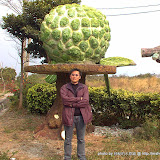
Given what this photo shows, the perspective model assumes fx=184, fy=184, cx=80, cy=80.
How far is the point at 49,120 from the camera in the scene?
4.22 metres

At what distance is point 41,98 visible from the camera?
6.59m

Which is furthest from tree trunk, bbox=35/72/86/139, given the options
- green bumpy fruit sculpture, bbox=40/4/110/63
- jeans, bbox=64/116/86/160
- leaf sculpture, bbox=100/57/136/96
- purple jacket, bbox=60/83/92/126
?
purple jacket, bbox=60/83/92/126

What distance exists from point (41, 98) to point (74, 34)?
11.8ft

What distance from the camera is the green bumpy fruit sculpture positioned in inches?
143

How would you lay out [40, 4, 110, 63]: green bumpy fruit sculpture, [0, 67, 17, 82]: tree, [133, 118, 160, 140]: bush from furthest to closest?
[0, 67, 17, 82]: tree → [133, 118, 160, 140]: bush → [40, 4, 110, 63]: green bumpy fruit sculpture

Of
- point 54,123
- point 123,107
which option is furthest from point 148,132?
point 54,123

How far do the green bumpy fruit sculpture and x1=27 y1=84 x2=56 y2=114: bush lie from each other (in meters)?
2.81

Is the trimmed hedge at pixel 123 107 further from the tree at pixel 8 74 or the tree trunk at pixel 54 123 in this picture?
the tree at pixel 8 74

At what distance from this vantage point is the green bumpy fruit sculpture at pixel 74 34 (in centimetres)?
364

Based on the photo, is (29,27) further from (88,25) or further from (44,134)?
(44,134)

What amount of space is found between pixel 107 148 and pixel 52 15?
2830 millimetres

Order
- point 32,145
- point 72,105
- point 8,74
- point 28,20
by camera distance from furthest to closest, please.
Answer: point 8,74
point 28,20
point 32,145
point 72,105

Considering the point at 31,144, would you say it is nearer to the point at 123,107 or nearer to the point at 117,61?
the point at 117,61

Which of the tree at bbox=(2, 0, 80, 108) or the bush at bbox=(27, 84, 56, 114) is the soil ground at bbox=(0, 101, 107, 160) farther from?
the tree at bbox=(2, 0, 80, 108)
